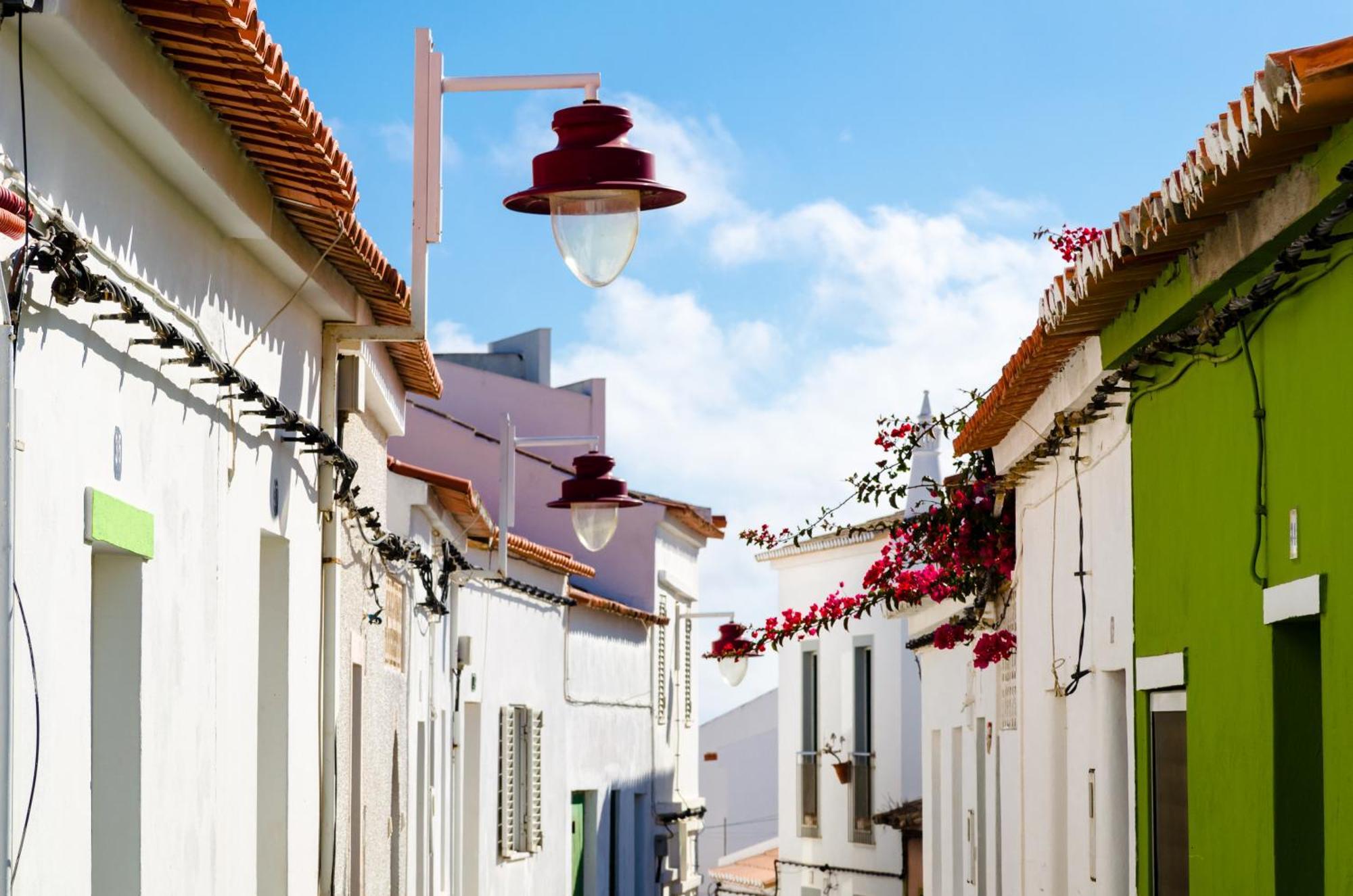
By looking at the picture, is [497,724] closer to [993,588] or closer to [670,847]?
[993,588]

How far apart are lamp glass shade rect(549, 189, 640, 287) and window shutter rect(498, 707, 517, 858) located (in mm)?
12474

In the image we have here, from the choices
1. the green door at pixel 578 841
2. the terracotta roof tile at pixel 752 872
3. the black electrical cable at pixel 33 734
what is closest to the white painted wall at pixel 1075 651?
the black electrical cable at pixel 33 734

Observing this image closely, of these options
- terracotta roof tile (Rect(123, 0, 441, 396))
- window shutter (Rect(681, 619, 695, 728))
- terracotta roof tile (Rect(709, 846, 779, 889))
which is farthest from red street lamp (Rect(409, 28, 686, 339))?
window shutter (Rect(681, 619, 695, 728))

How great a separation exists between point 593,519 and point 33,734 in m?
9.08

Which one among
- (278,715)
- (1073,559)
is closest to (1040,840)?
(1073,559)

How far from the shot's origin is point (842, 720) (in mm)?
29453

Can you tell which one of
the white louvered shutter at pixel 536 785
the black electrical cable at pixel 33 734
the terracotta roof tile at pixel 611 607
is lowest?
the white louvered shutter at pixel 536 785

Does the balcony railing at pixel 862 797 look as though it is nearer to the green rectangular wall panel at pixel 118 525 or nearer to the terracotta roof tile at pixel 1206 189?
the terracotta roof tile at pixel 1206 189

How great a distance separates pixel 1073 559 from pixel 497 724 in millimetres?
9829

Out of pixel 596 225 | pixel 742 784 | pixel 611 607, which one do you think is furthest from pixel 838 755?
pixel 596 225

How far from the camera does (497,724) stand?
19906mm

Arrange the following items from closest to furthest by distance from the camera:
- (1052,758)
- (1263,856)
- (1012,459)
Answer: (1263,856), (1052,758), (1012,459)

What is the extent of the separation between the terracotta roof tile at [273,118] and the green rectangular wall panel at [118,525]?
1316 millimetres

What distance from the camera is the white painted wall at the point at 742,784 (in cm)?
4825
